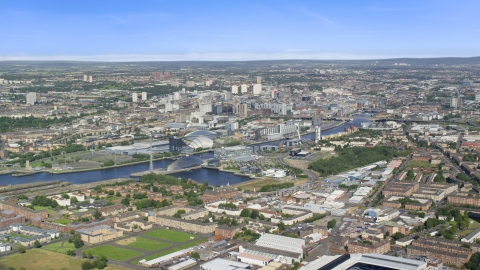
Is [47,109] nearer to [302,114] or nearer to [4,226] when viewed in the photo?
[302,114]

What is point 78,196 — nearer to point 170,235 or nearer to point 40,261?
point 170,235

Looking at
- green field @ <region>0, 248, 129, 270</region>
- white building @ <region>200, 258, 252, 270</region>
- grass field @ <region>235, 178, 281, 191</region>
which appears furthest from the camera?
grass field @ <region>235, 178, 281, 191</region>

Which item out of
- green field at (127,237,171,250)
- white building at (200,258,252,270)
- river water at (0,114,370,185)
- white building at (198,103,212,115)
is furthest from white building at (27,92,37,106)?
white building at (200,258,252,270)

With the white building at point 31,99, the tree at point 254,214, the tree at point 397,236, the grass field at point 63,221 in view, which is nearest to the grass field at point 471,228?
the tree at point 397,236

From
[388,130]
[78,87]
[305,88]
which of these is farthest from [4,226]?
[305,88]

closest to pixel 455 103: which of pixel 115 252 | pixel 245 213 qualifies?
pixel 245 213

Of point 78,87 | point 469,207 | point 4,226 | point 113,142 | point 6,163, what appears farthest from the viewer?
point 78,87

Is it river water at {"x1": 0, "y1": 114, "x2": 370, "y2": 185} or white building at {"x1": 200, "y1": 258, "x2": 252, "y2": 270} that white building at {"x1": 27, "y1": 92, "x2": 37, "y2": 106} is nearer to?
river water at {"x1": 0, "y1": 114, "x2": 370, "y2": 185}
